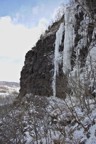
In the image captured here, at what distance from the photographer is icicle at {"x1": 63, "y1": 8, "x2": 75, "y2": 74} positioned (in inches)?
1065

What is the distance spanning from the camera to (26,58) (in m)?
37.6

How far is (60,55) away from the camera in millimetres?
29172

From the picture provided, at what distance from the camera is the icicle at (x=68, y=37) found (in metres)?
27.0

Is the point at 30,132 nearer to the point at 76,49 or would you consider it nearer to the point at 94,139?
the point at 76,49

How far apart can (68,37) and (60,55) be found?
206cm

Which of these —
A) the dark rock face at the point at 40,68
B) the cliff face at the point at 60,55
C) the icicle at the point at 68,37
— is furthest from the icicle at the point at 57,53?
the icicle at the point at 68,37

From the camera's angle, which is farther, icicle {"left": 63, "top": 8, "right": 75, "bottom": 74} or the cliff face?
icicle {"left": 63, "top": 8, "right": 75, "bottom": 74}

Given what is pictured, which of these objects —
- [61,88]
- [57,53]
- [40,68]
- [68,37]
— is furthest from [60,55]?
[61,88]

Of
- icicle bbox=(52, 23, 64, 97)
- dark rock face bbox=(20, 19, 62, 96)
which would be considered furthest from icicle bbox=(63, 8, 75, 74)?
dark rock face bbox=(20, 19, 62, 96)

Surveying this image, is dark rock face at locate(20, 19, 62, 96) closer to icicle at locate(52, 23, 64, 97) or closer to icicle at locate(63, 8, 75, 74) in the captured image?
icicle at locate(52, 23, 64, 97)

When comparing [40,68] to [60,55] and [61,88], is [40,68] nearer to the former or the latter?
[60,55]

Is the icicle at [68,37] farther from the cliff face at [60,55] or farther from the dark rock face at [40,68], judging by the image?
the dark rock face at [40,68]

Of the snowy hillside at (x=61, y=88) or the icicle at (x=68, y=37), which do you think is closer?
the snowy hillside at (x=61, y=88)

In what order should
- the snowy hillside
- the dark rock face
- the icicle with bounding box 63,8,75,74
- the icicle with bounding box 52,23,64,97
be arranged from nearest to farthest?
the snowy hillside, the icicle with bounding box 63,8,75,74, the icicle with bounding box 52,23,64,97, the dark rock face
